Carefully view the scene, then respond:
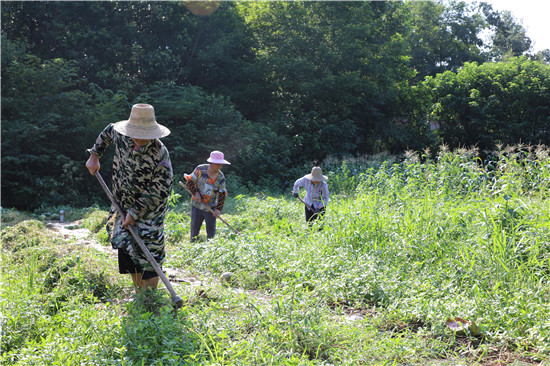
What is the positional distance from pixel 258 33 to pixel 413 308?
17945 mm

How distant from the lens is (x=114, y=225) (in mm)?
4184

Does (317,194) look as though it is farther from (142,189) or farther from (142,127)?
(142,127)

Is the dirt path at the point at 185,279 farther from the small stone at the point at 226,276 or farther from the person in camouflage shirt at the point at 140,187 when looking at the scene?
the person in camouflage shirt at the point at 140,187

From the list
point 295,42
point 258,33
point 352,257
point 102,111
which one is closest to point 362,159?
point 295,42

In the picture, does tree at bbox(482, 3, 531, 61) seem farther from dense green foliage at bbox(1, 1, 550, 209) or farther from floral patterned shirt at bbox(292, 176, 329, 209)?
floral patterned shirt at bbox(292, 176, 329, 209)

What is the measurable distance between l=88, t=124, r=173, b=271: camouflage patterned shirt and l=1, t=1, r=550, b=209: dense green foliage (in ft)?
31.8

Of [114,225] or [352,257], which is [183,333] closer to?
[114,225]

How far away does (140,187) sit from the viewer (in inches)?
159

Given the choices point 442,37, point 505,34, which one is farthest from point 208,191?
point 505,34

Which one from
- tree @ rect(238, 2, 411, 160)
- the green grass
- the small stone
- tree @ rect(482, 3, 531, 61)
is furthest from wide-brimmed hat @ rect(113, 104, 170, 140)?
tree @ rect(482, 3, 531, 61)

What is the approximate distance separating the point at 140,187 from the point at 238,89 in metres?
16.0

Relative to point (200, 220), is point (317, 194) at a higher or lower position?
higher

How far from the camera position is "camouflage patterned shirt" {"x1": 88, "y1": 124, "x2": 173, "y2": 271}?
4.01 metres

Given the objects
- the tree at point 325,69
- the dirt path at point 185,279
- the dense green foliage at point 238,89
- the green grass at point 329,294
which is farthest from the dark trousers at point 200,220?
the tree at point 325,69
